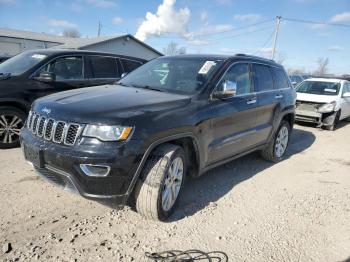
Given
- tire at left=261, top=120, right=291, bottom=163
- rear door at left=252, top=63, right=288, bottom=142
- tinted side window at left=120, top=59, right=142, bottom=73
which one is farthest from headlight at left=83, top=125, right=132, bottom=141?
tinted side window at left=120, top=59, right=142, bottom=73

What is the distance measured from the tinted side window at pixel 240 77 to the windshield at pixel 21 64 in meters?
3.64

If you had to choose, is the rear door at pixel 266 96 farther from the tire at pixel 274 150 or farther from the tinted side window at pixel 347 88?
the tinted side window at pixel 347 88

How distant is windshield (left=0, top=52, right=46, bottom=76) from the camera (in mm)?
6031

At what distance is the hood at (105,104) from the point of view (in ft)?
10.2

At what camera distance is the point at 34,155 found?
3.37 meters

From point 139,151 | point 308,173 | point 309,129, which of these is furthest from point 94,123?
point 309,129

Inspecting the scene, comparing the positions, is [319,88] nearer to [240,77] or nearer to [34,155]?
[240,77]

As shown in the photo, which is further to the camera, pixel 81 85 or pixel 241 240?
pixel 81 85

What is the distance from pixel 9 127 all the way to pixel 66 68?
1.53 metres

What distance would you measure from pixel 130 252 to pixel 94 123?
A: 122 centimetres

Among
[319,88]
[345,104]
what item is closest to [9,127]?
[319,88]

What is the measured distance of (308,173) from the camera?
224 inches

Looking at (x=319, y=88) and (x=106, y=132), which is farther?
(x=319, y=88)

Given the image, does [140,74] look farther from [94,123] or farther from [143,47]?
[143,47]
